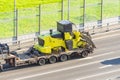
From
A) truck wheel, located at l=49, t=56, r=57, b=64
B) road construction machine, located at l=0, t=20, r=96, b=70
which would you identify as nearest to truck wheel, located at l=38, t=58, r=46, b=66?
road construction machine, located at l=0, t=20, r=96, b=70

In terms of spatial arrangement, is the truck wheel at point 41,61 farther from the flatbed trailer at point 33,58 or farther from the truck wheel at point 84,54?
the truck wheel at point 84,54

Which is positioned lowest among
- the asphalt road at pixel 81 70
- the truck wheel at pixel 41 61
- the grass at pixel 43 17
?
the asphalt road at pixel 81 70

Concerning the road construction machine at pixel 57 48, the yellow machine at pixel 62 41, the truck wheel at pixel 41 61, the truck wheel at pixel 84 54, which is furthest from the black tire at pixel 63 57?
the truck wheel at pixel 84 54

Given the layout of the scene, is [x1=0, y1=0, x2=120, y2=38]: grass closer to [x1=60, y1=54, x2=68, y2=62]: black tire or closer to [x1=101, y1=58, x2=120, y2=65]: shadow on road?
[x1=60, y1=54, x2=68, y2=62]: black tire

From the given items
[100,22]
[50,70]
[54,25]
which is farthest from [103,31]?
[50,70]

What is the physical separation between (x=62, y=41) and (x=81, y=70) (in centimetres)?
331

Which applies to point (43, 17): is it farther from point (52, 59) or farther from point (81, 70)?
point (81, 70)

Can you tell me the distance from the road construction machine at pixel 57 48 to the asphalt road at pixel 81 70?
50cm

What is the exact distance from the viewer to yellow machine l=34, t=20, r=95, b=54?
40188mm

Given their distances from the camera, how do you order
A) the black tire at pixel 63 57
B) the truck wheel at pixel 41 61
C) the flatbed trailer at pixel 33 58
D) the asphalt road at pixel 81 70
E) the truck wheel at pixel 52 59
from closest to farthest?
the asphalt road at pixel 81 70
the flatbed trailer at pixel 33 58
the truck wheel at pixel 41 61
the truck wheel at pixel 52 59
the black tire at pixel 63 57

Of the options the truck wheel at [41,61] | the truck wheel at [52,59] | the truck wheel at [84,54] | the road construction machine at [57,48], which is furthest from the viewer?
the truck wheel at [84,54]

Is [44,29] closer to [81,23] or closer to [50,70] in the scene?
[81,23]

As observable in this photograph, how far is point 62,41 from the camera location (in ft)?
134

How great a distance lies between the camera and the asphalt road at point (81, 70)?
37219mm
